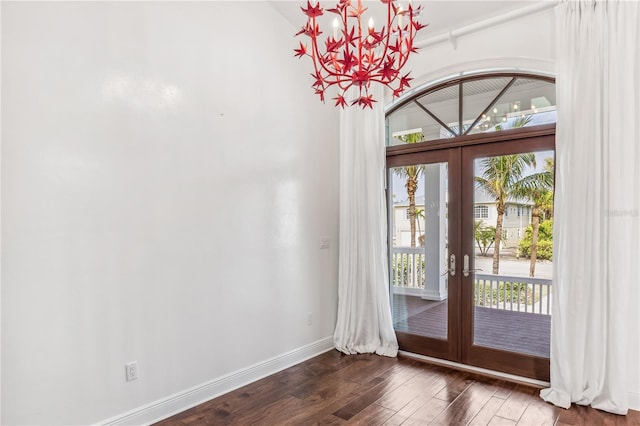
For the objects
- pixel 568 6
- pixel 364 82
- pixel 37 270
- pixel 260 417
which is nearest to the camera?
pixel 364 82

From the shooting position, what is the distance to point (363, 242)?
14.1ft

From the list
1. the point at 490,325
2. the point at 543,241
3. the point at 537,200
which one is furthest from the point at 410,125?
the point at 490,325

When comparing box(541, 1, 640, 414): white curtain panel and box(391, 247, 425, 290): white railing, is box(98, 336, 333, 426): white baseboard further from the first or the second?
box(541, 1, 640, 414): white curtain panel

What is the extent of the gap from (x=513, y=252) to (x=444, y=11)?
7.93 feet

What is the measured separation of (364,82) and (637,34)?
8.20 ft

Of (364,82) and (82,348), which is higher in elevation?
(364,82)

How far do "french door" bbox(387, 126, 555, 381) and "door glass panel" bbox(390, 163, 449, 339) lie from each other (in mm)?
11

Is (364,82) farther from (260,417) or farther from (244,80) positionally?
(260,417)

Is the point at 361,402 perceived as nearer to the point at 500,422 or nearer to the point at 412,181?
the point at 500,422

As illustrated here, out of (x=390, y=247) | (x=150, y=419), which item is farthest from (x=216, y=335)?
(x=390, y=247)

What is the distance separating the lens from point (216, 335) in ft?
10.7

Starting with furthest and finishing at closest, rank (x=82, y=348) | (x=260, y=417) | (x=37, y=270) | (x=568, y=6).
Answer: (x=568, y=6) → (x=260, y=417) → (x=82, y=348) → (x=37, y=270)

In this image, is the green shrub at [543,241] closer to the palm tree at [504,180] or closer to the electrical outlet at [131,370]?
the palm tree at [504,180]

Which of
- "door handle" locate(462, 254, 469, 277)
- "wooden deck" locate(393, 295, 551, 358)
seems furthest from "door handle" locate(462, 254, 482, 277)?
"wooden deck" locate(393, 295, 551, 358)
